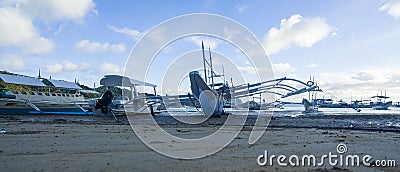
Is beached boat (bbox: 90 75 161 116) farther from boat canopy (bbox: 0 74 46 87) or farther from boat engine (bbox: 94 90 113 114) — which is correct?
boat canopy (bbox: 0 74 46 87)

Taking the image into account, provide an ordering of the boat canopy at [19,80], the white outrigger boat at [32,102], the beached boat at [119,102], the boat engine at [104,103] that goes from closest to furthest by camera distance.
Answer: the boat engine at [104,103], the beached boat at [119,102], the white outrigger boat at [32,102], the boat canopy at [19,80]

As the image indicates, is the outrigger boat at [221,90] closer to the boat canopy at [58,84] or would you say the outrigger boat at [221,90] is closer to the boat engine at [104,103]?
the boat engine at [104,103]

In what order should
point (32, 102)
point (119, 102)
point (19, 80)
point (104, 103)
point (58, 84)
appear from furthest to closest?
point (58, 84) → point (19, 80) → point (119, 102) → point (32, 102) → point (104, 103)

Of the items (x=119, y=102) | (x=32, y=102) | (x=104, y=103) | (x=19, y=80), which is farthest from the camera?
(x=19, y=80)

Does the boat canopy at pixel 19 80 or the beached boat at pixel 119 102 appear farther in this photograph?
the boat canopy at pixel 19 80

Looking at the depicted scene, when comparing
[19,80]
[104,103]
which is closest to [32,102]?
[19,80]

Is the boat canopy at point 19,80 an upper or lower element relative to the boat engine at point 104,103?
upper

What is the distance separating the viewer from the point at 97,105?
25406 mm

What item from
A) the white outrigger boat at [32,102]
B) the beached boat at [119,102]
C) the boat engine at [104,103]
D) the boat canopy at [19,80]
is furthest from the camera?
the boat canopy at [19,80]

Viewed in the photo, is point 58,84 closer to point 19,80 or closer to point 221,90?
point 19,80

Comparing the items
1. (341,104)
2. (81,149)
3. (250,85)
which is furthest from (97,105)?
(341,104)

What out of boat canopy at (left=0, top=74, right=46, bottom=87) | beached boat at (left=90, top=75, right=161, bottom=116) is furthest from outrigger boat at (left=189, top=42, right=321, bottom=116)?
boat canopy at (left=0, top=74, right=46, bottom=87)

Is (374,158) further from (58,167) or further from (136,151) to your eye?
(58,167)

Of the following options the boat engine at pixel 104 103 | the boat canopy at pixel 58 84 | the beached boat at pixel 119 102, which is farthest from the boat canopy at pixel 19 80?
the boat engine at pixel 104 103
